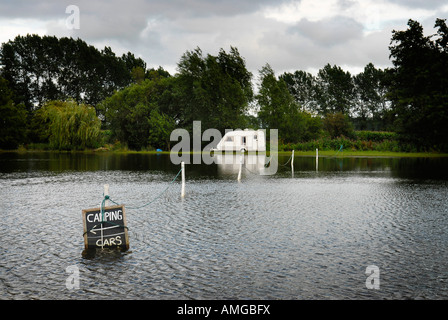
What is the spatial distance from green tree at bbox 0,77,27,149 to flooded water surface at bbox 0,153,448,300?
56.8m

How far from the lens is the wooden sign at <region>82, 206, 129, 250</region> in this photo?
8.12 meters

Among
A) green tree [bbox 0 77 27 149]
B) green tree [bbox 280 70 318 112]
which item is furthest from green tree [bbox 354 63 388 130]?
green tree [bbox 0 77 27 149]

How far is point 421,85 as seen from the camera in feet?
176

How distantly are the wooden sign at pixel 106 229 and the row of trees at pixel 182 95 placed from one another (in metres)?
48.8

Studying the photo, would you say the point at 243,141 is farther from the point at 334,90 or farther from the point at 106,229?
the point at 334,90

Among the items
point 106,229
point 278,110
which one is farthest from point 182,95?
point 106,229

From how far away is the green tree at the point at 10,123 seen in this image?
6706 centimetres

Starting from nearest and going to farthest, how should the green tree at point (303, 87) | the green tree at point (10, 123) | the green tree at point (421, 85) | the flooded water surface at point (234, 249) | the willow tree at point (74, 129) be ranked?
the flooded water surface at point (234, 249) < the green tree at point (421, 85) < the willow tree at point (74, 129) < the green tree at point (10, 123) < the green tree at point (303, 87)

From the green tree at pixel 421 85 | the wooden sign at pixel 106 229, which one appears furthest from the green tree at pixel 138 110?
the wooden sign at pixel 106 229

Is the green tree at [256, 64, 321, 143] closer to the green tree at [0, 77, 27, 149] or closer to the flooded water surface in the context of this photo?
the green tree at [0, 77, 27, 149]

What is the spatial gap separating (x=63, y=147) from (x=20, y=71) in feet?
119

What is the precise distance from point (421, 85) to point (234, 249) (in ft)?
172

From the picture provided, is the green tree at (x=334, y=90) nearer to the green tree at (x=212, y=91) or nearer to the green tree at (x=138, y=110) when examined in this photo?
the green tree at (x=212, y=91)
